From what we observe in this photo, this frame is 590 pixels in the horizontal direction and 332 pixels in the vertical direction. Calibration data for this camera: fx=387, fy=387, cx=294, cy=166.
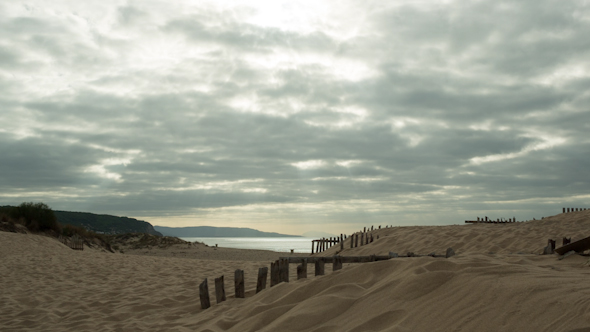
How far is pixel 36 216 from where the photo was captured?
30.5 meters

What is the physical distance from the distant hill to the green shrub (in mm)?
57913

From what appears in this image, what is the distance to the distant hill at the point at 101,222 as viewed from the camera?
8738 centimetres

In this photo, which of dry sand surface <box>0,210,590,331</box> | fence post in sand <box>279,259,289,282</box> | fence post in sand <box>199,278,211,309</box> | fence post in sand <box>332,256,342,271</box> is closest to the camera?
dry sand surface <box>0,210,590,331</box>

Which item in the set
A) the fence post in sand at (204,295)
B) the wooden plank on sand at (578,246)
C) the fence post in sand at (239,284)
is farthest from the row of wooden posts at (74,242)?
the wooden plank on sand at (578,246)

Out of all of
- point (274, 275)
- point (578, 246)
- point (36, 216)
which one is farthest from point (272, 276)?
point (36, 216)

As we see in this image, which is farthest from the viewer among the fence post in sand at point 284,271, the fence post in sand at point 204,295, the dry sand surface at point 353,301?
the fence post in sand at point 204,295

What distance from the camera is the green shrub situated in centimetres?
2980

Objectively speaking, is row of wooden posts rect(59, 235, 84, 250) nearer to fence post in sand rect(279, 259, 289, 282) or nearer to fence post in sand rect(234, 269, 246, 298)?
fence post in sand rect(234, 269, 246, 298)

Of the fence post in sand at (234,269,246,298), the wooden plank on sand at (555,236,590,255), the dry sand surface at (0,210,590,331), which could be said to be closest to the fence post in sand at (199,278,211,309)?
the dry sand surface at (0,210,590,331)

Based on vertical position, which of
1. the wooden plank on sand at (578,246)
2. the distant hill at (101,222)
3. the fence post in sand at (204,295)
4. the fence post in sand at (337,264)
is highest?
the wooden plank on sand at (578,246)

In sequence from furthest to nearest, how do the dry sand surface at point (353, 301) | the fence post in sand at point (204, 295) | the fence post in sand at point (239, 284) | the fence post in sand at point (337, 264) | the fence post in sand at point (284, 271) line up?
the fence post in sand at point (239, 284) < the fence post in sand at point (204, 295) < the fence post in sand at point (284, 271) < the fence post in sand at point (337, 264) < the dry sand surface at point (353, 301)

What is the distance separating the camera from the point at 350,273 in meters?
5.71

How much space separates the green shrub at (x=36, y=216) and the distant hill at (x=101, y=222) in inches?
2280

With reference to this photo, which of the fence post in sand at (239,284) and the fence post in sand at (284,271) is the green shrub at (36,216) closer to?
the fence post in sand at (239,284)
